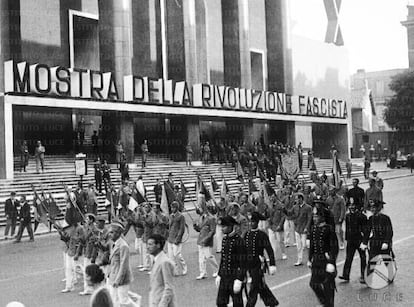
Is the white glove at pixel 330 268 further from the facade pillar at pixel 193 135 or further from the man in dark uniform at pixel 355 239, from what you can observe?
A: the facade pillar at pixel 193 135

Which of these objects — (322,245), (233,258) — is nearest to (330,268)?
(322,245)

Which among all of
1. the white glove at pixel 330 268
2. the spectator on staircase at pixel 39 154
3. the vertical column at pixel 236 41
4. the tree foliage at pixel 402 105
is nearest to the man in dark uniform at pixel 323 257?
the white glove at pixel 330 268

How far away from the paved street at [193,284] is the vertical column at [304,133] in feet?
122

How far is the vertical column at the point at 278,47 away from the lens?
1999 inches

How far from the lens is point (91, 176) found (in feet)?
101

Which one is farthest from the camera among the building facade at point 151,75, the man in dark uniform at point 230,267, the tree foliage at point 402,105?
the tree foliage at point 402,105

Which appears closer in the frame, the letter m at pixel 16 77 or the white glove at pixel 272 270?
the white glove at pixel 272 270

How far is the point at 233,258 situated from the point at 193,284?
3.65m

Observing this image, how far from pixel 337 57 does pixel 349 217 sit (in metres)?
52.6

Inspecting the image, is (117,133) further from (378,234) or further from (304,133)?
(378,234)

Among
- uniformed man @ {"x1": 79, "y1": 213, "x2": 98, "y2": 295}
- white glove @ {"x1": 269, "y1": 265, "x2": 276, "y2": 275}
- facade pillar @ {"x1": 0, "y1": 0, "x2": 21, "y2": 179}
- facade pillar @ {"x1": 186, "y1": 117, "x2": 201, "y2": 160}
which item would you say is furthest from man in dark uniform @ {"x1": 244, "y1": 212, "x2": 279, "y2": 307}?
facade pillar @ {"x1": 186, "y1": 117, "x2": 201, "y2": 160}

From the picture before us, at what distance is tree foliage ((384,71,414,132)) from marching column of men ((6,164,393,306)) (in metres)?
49.1

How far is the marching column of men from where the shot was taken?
27.3 feet

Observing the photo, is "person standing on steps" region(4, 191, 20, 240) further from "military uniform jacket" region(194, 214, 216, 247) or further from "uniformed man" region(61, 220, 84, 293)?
"military uniform jacket" region(194, 214, 216, 247)
